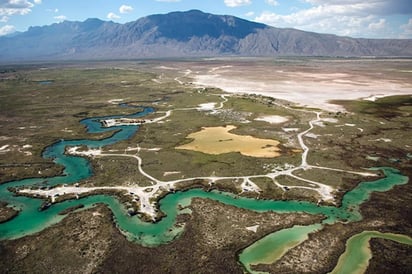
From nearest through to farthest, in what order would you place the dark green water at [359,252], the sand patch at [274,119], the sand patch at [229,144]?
the dark green water at [359,252] → the sand patch at [229,144] → the sand patch at [274,119]

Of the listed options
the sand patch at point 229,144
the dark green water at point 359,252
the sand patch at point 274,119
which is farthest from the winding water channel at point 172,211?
the sand patch at point 274,119

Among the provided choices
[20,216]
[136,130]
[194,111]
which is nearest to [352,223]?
[20,216]

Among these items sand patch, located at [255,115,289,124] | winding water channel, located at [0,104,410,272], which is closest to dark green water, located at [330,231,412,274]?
winding water channel, located at [0,104,410,272]

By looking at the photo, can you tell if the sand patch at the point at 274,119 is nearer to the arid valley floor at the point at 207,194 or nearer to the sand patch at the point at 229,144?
the arid valley floor at the point at 207,194

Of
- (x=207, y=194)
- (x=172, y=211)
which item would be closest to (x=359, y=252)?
(x=207, y=194)

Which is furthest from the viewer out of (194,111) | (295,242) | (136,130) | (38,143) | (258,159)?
(194,111)

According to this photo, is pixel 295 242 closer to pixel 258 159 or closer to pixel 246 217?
pixel 246 217

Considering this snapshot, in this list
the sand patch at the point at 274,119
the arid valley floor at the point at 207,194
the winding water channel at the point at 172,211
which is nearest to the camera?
the arid valley floor at the point at 207,194
